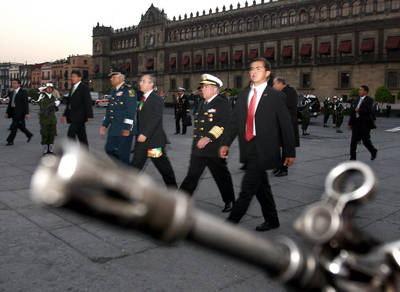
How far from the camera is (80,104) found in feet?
26.6

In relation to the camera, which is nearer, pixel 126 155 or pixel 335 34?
pixel 126 155

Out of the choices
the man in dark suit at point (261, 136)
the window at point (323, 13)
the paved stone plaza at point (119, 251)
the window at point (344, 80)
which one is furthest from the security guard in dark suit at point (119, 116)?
the window at point (323, 13)

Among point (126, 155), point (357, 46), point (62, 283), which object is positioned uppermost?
point (357, 46)

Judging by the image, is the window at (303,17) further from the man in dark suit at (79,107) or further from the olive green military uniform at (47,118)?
the man in dark suit at (79,107)

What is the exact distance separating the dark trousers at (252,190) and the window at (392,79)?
145 feet

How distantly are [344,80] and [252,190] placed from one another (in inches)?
1840

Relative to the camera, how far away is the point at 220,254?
0.63 m

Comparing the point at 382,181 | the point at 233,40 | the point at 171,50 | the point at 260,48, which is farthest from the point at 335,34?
the point at 382,181

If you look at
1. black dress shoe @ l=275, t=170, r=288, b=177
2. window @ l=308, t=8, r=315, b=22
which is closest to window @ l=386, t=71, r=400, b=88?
window @ l=308, t=8, r=315, b=22

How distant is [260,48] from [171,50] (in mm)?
17269

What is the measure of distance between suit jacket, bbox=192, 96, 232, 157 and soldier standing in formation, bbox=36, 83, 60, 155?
18.4 ft

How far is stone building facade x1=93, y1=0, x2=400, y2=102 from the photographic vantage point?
44.7m

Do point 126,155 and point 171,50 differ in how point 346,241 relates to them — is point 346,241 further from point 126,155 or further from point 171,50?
point 171,50

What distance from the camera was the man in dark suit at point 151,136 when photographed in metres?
5.36
